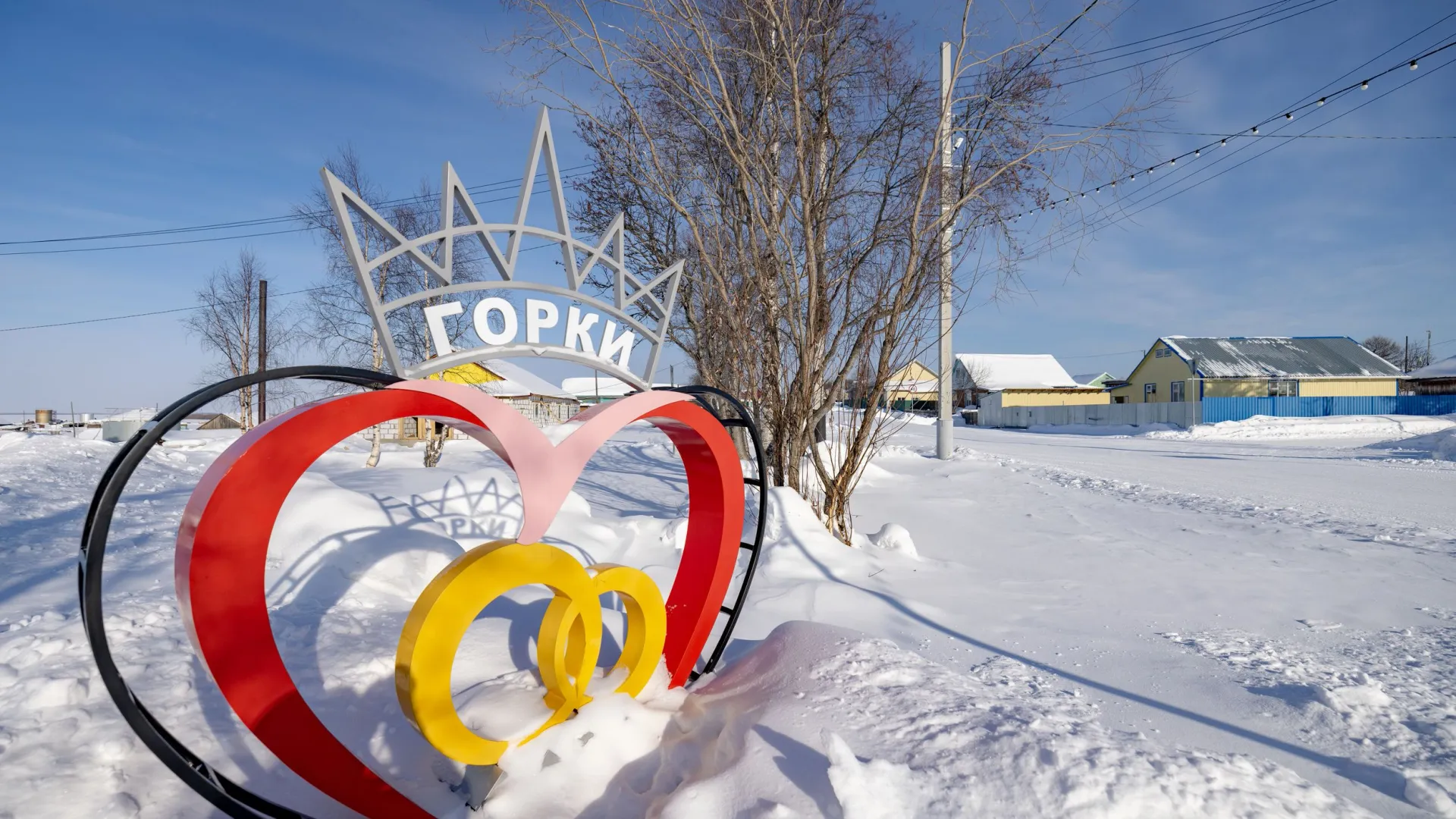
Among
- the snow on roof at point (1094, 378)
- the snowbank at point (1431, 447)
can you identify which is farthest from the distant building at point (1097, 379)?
the snowbank at point (1431, 447)

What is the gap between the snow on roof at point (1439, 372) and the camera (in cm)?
3772

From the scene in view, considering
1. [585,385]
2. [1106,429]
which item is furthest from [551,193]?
[585,385]

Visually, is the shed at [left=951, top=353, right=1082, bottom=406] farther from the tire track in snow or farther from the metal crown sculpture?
the metal crown sculpture

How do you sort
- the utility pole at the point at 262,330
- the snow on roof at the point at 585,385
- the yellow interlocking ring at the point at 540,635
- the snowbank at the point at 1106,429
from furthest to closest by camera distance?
1. the snow on roof at the point at 585,385
2. the snowbank at the point at 1106,429
3. the utility pole at the point at 262,330
4. the yellow interlocking ring at the point at 540,635

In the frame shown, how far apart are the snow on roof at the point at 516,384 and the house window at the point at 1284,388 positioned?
33.8m

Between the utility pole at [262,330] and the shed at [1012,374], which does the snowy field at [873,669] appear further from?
the shed at [1012,374]

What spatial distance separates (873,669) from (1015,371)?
48.8 metres

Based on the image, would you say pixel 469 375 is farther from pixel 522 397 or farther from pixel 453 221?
pixel 453 221

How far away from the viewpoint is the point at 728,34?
27.7 ft

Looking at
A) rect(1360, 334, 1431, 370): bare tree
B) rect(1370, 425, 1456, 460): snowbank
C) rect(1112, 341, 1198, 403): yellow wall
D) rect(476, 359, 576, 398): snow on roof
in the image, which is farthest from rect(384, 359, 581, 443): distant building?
rect(1360, 334, 1431, 370): bare tree

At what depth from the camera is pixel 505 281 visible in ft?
12.3

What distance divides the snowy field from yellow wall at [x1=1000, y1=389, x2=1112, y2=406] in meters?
37.2

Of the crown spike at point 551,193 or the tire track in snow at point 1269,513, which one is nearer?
the crown spike at point 551,193

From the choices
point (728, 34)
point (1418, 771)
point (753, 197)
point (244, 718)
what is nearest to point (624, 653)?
point (244, 718)
